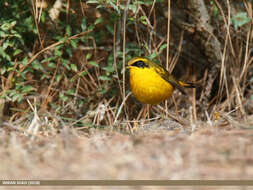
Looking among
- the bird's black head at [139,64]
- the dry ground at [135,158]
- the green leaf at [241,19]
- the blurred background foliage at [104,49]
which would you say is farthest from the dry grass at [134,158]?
the green leaf at [241,19]

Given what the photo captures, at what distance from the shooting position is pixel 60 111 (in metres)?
4.62

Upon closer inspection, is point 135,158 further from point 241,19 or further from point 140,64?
point 241,19

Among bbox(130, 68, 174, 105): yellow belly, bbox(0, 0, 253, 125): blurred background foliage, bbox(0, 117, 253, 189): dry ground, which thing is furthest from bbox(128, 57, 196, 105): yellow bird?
bbox(0, 117, 253, 189): dry ground

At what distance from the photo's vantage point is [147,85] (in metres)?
4.50

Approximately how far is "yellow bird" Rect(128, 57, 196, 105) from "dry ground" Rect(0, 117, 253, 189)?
6.20ft

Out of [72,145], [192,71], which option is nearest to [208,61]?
[192,71]

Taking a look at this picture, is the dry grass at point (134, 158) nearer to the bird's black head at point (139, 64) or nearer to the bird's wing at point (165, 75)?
the bird's black head at point (139, 64)

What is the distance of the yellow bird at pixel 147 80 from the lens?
14.5ft

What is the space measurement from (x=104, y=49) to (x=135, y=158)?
3.28m

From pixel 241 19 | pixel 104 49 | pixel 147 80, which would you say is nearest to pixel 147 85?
pixel 147 80

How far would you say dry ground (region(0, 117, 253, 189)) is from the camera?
1.95m

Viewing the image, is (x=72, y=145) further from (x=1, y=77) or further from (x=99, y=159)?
(x=1, y=77)

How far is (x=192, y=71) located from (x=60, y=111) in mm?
2607

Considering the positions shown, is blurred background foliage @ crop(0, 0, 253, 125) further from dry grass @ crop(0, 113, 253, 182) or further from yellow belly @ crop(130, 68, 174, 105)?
dry grass @ crop(0, 113, 253, 182)
